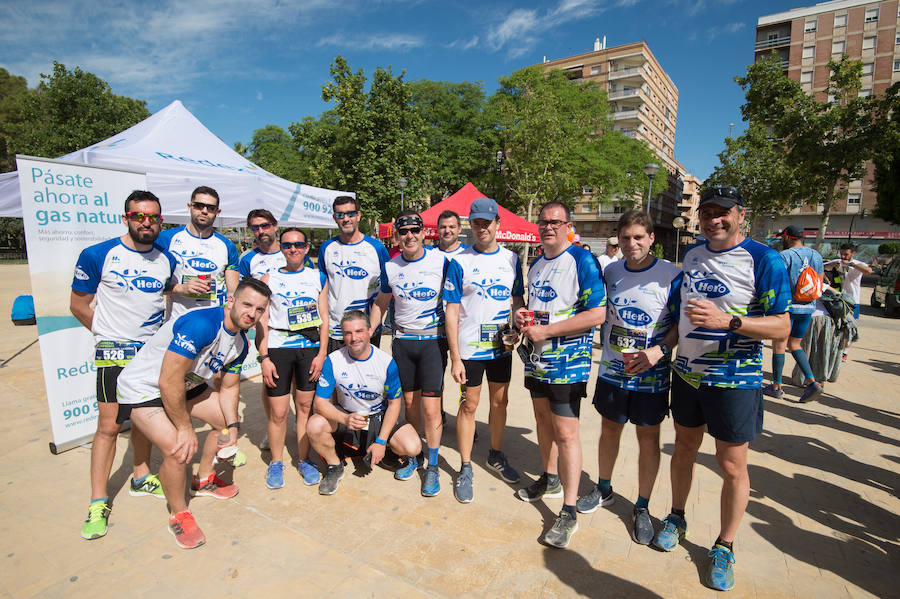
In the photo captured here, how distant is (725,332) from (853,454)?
3123mm

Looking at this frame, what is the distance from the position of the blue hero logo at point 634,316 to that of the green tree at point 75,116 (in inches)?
1180

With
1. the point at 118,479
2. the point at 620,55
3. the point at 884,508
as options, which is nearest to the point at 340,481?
the point at 118,479

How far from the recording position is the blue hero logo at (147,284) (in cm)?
304

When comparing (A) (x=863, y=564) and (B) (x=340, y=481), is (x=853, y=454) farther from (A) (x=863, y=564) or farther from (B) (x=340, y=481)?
(B) (x=340, y=481)

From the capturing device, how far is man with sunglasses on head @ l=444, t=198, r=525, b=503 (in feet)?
10.6

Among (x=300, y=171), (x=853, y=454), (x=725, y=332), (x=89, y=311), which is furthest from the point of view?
(x=300, y=171)

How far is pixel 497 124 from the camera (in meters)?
31.1

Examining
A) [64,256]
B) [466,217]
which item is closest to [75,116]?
[466,217]

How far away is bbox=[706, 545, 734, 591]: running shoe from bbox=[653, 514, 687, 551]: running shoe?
9.4 inches

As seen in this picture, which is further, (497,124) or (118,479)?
(497,124)

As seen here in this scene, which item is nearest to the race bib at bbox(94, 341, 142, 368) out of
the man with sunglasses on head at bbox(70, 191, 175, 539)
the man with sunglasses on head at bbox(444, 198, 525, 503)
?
the man with sunglasses on head at bbox(70, 191, 175, 539)

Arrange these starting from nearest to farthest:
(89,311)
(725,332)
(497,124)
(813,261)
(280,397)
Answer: (725,332), (89,311), (280,397), (813,261), (497,124)

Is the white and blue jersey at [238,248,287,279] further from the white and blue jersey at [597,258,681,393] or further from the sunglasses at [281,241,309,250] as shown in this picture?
the white and blue jersey at [597,258,681,393]

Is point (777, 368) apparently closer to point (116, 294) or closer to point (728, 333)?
point (728, 333)
